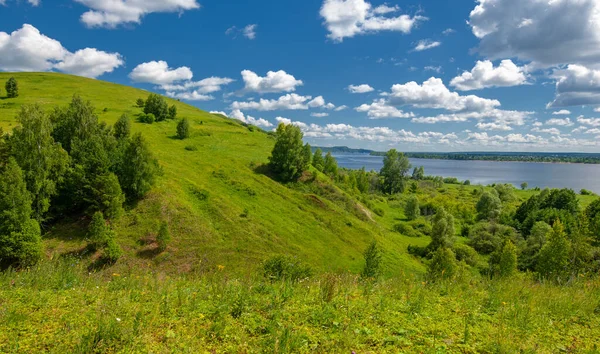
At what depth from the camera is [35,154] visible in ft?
100

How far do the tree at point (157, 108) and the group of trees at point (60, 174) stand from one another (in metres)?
30.3

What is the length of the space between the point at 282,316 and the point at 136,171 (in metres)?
35.3

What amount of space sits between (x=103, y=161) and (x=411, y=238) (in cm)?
5675

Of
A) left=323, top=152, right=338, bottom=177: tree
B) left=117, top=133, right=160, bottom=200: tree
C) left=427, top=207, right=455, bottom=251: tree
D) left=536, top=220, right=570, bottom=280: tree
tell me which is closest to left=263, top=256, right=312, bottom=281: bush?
left=117, top=133, right=160, bottom=200: tree

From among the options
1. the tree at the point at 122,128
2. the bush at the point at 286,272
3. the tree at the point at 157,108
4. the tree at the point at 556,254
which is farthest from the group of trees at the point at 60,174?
the tree at the point at 556,254

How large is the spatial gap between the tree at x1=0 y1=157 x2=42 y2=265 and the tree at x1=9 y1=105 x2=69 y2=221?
12.1ft

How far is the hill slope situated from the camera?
→ 3209 centimetres

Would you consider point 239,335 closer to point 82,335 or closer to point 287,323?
point 287,323

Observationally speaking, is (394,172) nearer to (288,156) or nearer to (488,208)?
(488,208)

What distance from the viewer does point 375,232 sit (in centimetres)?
5531

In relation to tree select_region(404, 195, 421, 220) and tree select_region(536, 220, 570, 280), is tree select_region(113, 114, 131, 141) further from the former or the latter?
tree select_region(404, 195, 421, 220)

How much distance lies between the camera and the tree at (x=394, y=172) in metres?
121

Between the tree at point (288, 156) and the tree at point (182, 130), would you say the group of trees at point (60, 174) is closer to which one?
the tree at point (182, 130)

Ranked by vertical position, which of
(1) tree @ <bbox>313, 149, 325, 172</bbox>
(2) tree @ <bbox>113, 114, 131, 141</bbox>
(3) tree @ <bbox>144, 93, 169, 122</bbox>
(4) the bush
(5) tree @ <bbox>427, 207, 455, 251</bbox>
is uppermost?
(3) tree @ <bbox>144, 93, 169, 122</bbox>
